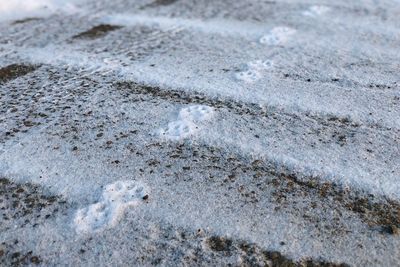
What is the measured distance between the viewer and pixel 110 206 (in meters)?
2.05

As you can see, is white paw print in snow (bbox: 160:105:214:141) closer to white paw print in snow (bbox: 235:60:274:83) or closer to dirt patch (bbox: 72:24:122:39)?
white paw print in snow (bbox: 235:60:274:83)

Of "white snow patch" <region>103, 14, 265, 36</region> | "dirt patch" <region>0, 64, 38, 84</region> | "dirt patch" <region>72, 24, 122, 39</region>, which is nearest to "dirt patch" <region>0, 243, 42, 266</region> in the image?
"dirt patch" <region>0, 64, 38, 84</region>

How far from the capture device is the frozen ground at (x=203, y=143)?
1866 millimetres

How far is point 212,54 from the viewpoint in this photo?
3488mm

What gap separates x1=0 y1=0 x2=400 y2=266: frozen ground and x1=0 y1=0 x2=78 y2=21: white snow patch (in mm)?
398

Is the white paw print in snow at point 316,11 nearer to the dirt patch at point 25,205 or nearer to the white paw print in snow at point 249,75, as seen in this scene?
the white paw print in snow at point 249,75

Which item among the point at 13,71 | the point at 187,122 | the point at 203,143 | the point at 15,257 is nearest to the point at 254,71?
the point at 187,122

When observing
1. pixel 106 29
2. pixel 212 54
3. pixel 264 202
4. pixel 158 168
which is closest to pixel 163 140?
pixel 158 168

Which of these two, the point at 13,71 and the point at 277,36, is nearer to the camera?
the point at 13,71

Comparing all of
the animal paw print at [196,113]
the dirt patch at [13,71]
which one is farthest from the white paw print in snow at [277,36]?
the dirt patch at [13,71]

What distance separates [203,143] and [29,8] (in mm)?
3054

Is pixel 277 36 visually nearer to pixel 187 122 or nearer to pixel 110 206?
pixel 187 122

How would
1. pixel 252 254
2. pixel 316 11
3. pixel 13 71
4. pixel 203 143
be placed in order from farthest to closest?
pixel 316 11, pixel 13 71, pixel 203 143, pixel 252 254

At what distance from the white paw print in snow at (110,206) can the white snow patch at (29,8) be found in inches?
116
